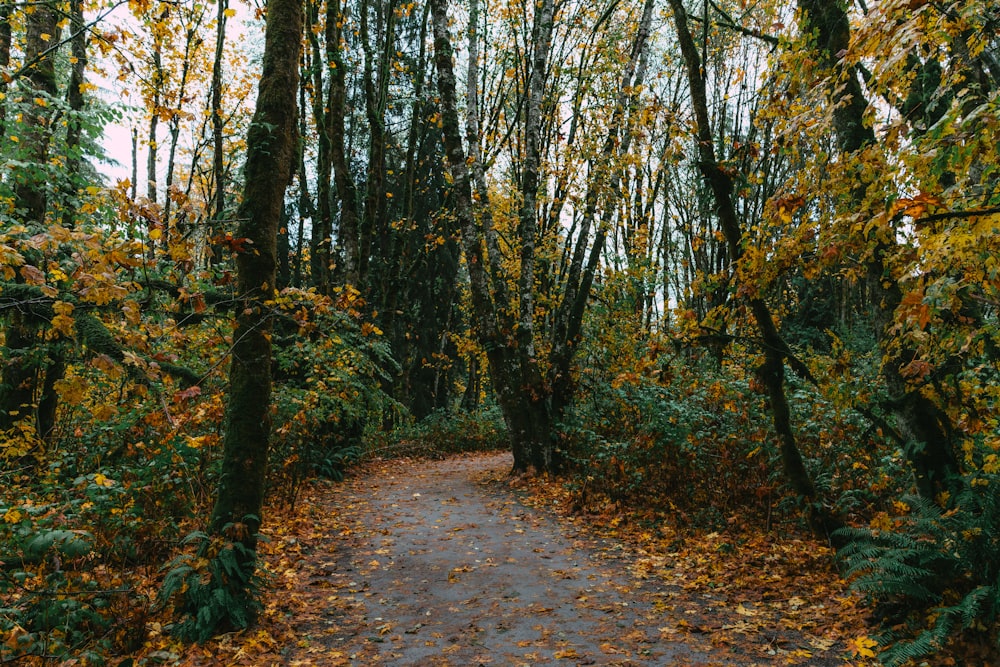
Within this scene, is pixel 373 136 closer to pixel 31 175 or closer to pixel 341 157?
pixel 341 157

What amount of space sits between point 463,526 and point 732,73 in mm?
17716

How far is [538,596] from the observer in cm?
532

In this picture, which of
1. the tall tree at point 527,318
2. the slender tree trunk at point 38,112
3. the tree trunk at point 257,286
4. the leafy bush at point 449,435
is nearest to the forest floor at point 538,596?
the tree trunk at point 257,286

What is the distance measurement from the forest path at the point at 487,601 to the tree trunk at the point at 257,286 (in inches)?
42.6

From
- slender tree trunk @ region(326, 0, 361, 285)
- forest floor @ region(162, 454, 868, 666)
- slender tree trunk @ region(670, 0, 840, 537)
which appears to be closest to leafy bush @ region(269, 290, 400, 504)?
forest floor @ region(162, 454, 868, 666)

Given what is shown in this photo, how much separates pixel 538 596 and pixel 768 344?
11.1 feet

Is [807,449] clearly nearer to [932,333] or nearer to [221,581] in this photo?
[932,333]

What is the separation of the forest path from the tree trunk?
1081 mm

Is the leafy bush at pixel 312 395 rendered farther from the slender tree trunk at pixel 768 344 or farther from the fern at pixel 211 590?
the slender tree trunk at pixel 768 344

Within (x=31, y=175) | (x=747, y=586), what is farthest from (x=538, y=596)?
(x=31, y=175)

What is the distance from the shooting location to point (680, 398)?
8.89 metres

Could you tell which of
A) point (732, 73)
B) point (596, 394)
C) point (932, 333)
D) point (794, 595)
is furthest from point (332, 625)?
point (732, 73)

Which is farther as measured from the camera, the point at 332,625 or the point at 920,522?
the point at 332,625

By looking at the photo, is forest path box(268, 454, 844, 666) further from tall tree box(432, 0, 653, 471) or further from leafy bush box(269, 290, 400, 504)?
tall tree box(432, 0, 653, 471)
